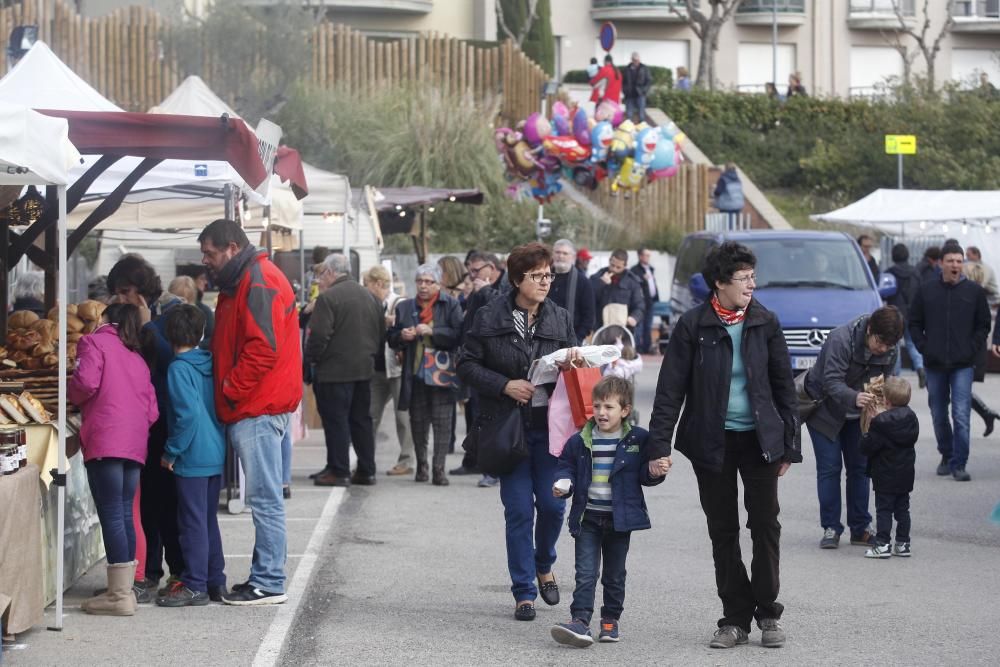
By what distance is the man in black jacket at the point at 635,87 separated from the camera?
42000 millimetres

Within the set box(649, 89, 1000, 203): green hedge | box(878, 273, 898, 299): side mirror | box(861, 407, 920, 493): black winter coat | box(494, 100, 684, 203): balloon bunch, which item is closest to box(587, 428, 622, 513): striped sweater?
box(861, 407, 920, 493): black winter coat

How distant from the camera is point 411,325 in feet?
43.7

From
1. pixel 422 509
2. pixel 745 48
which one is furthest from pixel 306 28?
pixel 422 509

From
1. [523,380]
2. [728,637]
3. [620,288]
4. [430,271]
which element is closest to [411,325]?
[430,271]

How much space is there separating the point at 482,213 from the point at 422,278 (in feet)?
75.3

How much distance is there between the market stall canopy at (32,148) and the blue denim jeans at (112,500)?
1.49 metres

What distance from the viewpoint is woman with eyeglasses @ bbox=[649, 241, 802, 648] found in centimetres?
736

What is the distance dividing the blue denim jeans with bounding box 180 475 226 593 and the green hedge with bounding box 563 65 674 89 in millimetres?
42089

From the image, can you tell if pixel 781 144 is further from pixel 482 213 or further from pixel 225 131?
pixel 225 131

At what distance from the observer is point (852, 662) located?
723 cm

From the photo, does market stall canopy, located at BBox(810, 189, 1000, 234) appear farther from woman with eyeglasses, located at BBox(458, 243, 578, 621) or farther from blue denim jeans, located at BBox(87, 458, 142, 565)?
blue denim jeans, located at BBox(87, 458, 142, 565)

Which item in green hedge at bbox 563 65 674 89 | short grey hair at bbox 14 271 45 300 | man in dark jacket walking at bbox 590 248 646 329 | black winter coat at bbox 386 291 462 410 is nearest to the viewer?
black winter coat at bbox 386 291 462 410

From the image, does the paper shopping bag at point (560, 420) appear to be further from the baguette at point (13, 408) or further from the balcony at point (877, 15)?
the balcony at point (877, 15)

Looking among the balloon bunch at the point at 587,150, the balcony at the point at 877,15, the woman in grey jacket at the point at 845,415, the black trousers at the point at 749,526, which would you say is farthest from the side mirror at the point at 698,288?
the balcony at the point at 877,15
